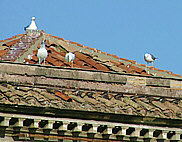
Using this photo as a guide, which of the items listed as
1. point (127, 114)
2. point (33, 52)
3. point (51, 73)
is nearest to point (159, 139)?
point (127, 114)

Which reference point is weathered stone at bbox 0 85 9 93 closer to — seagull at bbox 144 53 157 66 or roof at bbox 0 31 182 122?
roof at bbox 0 31 182 122

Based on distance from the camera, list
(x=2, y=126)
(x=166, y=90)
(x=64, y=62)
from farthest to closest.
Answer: (x=64, y=62)
(x=166, y=90)
(x=2, y=126)

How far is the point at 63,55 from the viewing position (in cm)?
5203

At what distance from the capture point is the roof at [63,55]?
166 ft

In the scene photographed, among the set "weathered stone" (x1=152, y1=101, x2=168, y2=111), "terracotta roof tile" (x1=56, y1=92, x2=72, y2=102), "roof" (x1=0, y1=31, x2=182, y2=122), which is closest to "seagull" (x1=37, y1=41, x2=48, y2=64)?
"roof" (x1=0, y1=31, x2=182, y2=122)

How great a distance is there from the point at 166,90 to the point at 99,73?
254cm

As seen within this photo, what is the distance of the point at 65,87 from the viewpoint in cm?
4588

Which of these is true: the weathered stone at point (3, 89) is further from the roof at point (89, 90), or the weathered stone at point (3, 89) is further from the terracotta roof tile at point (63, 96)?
the terracotta roof tile at point (63, 96)

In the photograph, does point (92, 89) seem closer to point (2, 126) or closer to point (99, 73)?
point (99, 73)

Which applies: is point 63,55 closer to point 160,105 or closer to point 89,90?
point 89,90

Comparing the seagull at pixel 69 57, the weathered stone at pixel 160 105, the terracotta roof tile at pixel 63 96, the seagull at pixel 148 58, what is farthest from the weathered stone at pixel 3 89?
the seagull at pixel 148 58

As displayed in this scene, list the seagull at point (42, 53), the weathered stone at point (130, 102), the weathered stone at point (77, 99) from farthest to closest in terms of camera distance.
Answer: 1. the seagull at point (42, 53)
2. the weathered stone at point (130, 102)
3. the weathered stone at point (77, 99)

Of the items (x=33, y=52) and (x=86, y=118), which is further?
(x=33, y=52)

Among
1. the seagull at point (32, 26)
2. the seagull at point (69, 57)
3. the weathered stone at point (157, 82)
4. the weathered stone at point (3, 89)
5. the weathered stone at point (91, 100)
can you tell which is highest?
the seagull at point (32, 26)
